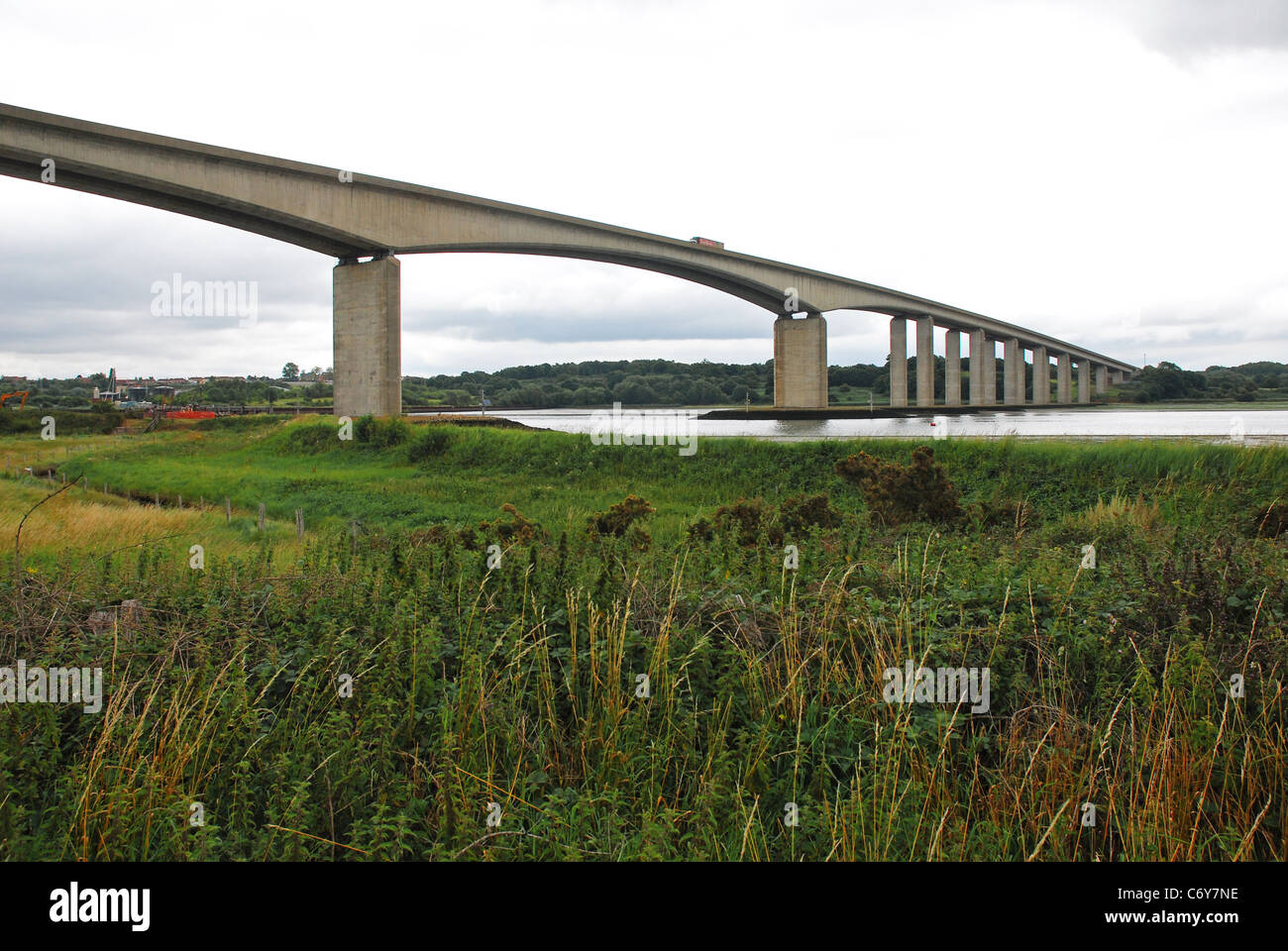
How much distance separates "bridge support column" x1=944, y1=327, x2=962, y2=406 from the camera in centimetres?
5682

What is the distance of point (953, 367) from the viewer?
5775 centimetres

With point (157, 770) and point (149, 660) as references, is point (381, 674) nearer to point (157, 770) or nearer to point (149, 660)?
point (157, 770)

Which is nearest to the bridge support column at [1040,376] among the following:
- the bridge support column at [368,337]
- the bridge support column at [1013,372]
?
the bridge support column at [1013,372]

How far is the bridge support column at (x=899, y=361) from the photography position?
53.2 metres

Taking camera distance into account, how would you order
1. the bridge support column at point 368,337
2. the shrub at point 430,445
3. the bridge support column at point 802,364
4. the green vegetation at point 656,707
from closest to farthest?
the green vegetation at point 656,707 < the shrub at point 430,445 < the bridge support column at point 368,337 < the bridge support column at point 802,364

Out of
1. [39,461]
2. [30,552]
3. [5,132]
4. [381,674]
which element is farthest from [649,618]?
[39,461]

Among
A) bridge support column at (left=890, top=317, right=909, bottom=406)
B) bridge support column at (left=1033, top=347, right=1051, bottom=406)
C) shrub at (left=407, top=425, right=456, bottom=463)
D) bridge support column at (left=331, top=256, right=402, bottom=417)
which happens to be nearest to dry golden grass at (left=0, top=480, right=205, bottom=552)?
shrub at (left=407, top=425, right=456, bottom=463)

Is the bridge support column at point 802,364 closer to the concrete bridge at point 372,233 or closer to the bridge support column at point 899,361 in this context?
the concrete bridge at point 372,233

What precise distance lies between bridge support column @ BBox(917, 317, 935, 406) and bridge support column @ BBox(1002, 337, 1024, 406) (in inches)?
586

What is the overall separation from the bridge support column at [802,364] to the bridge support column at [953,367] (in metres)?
16.0

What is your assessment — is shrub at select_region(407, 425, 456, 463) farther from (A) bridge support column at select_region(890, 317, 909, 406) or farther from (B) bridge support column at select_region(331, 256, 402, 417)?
(A) bridge support column at select_region(890, 317, 909, 406)

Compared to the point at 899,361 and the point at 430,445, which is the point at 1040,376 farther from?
the point at 430,445

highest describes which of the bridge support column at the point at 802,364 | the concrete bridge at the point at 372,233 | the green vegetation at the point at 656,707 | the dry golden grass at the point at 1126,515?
the concrete bridge at the point at 372,233

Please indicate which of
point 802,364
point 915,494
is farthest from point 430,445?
point 802,364
